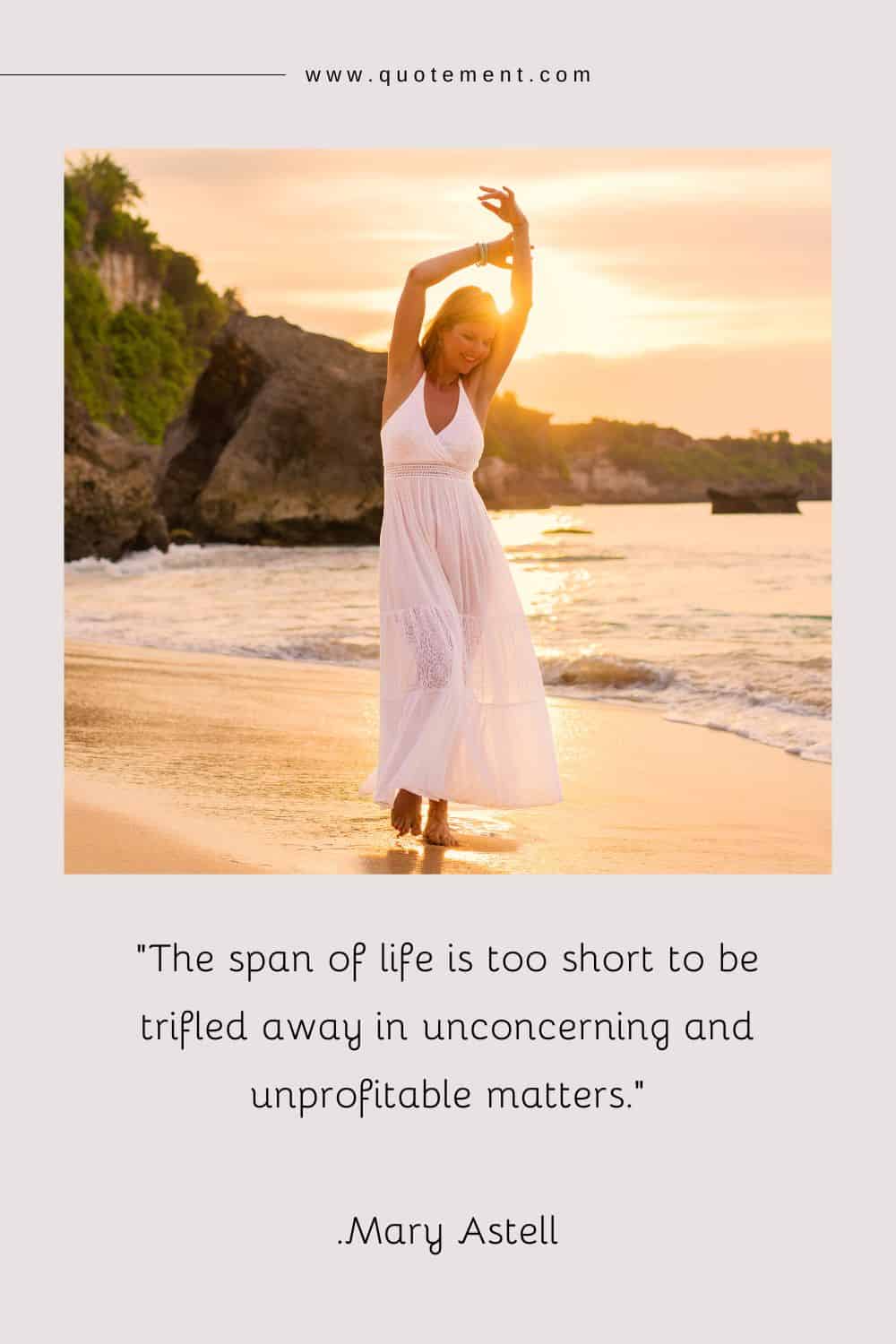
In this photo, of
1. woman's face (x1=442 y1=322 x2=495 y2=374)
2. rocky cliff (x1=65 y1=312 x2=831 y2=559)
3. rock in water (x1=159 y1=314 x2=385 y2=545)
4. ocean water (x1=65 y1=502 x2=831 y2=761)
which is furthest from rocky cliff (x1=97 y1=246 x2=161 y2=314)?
woman's face (x1=442 y1=322 x2=495 y2=374)

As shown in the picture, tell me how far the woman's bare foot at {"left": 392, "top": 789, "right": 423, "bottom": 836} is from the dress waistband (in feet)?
3.51

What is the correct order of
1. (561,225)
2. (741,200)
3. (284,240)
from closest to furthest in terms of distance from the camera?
(561,225), (741,200), (284,240)

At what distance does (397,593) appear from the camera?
5.39 m

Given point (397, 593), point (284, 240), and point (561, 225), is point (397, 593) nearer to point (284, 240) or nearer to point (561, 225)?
point (561, 225)

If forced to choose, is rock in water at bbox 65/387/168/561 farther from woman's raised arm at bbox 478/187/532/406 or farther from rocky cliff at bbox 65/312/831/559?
woman's raised arm at bbox 478/187/532/406

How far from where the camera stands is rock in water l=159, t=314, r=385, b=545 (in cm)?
2533

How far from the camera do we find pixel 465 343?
5.21 m

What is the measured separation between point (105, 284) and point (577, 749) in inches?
1784

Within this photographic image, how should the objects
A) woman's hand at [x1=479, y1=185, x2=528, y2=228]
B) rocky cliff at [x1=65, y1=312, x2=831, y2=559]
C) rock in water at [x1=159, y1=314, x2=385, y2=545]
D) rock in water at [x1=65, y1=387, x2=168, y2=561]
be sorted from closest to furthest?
woman's hand at [x1=479, y1=185, x2=528, y2=228]
rock in water at [x1=65, y1=387, x2=168, y2=561]
rocky cliff at [x1=65, y1=312, x2=831, y2=559]
rock in water at [x1=159, y1=314, x2=385, y2=545]

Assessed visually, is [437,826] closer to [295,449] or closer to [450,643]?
[450,643]

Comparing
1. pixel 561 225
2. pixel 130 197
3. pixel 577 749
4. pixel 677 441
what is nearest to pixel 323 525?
pixel 677 441

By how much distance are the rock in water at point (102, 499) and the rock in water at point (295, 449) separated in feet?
9.95

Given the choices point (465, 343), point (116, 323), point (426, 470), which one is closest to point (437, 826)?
point (426, 470)

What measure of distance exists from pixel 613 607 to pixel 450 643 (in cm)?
922
